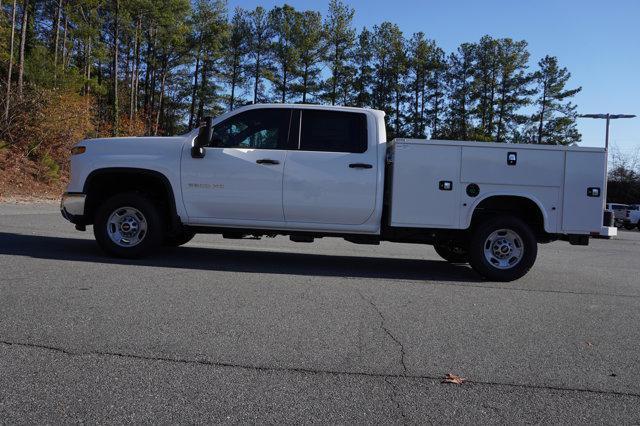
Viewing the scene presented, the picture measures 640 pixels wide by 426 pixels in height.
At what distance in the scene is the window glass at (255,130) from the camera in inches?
298

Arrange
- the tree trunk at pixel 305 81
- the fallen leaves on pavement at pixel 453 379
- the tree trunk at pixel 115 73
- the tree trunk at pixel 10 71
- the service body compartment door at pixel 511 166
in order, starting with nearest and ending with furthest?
the fallen leaves on pavement at pixel 453 379
the service body compartment door at pixel 511 166
the tree trunk at pixel 10 71
the tree trunk at pixel 115 73
the tree trunk at pixel 305 81

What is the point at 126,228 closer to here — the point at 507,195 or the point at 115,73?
the point at 507,195

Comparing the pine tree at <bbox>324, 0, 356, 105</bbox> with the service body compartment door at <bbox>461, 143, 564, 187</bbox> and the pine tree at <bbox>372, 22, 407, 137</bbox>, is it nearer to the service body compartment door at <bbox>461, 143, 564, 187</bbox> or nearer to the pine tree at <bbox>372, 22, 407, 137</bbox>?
the pine tree at <bbox>372, 22, 407, 137</bbox>

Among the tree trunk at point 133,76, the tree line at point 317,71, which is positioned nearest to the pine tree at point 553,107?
the tree line at point 317,71

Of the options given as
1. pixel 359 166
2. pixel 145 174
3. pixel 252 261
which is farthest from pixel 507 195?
pixel 145 174

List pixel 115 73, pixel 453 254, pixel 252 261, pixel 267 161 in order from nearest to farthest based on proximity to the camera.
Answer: pixel 267 161
pixel 252 261
pixel 453 254
pixel 115 73

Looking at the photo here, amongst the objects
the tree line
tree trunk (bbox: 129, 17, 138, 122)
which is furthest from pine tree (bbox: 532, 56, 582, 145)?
tree trunk (bbox: 129, 17, 138, 122)

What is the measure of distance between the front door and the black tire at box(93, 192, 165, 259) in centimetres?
49

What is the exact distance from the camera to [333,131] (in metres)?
7.61

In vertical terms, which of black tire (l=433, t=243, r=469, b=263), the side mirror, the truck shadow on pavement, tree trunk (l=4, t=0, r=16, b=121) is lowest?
the truck shadow on pavement

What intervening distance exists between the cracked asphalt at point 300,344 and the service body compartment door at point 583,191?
2.92 ft

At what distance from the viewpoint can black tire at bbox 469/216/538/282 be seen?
24.4ft

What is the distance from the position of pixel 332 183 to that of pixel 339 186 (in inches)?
4.0

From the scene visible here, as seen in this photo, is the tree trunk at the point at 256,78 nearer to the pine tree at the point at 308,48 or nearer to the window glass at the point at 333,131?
the pine tree at the point at 308,48
